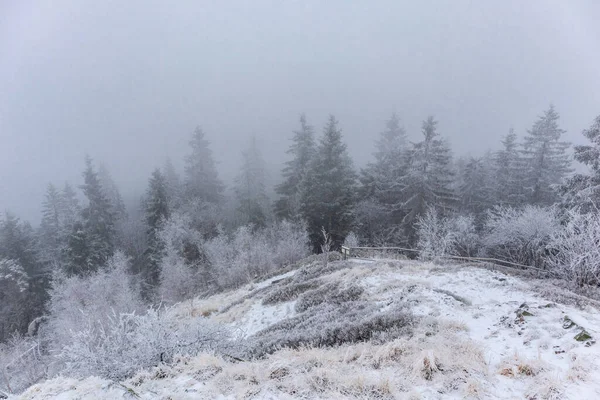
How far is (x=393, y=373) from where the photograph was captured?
4.83 metres

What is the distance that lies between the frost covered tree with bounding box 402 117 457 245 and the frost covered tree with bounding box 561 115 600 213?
31.0 feet

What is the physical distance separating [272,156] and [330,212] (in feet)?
274

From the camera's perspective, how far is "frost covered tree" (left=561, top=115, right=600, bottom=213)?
17.5 m

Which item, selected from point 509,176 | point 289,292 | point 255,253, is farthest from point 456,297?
point 509,176

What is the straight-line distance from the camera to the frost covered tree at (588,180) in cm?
1748

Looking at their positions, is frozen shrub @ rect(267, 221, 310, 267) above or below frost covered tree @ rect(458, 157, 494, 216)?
below

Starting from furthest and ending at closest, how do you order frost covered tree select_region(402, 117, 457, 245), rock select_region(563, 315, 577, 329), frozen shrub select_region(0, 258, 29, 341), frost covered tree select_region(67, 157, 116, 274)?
frost covered tree select_region(67, 157, 116, 274) < frozen shrub select_region(0, 258, 29, 341) < frost covered tree select_region(402, 117, 457, 245) < rock select_region(563, 315, 577, 329)

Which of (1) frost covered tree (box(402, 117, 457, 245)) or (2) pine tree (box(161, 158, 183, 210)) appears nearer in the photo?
(1) frost covered tree (box(402, 117, 457, 245))

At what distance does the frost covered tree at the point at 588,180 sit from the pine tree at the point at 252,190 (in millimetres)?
29636

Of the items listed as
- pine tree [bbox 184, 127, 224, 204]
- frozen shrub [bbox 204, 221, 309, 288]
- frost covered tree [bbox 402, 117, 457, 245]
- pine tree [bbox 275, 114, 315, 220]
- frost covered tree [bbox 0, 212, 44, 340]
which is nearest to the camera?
frozen shrub [bbox 204, 221, 309, 288]

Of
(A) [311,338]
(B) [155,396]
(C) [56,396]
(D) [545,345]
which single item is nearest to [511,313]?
(D) [545,345]

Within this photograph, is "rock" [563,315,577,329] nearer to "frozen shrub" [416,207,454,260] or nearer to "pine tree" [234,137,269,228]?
"frozen shrub" [416,207,454,260]

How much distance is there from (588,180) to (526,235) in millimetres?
5113

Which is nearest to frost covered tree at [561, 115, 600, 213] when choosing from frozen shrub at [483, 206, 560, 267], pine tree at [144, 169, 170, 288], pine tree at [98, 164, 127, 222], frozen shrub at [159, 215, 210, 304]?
Result: frozen shrub at [483, 206, 560, 267]
